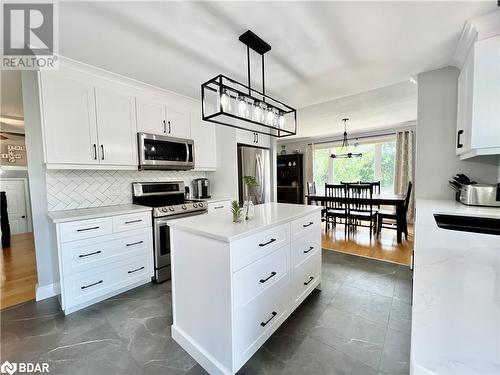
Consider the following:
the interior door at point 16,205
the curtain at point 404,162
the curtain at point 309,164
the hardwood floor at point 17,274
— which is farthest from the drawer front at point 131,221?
the curtain at point 404,162

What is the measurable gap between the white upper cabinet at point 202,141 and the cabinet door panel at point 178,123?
0.30 feet

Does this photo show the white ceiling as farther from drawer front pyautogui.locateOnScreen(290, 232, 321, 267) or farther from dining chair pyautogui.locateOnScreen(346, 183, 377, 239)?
dining chair pyautogui.locateOnScreen(346, 183, 377, 239)

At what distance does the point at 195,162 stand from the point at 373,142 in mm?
4676

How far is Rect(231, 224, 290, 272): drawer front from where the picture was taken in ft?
4.09

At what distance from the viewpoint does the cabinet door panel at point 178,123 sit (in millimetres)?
2998

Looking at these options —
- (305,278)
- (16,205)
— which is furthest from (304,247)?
(16,205)

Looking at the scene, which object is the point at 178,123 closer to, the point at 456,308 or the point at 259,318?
the point at 259,318

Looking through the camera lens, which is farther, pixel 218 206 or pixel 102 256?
pixel 218 206

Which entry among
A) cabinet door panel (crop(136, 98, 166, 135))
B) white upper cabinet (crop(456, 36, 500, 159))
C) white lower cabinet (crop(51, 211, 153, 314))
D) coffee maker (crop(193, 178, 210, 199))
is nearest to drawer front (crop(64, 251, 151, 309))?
white lower cabinet (crop(51, 211, 153, 314))

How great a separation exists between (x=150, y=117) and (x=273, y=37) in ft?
5.95

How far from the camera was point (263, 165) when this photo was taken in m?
4.01

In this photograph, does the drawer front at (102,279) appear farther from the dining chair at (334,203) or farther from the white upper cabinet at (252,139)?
the dining chair at (334,203)

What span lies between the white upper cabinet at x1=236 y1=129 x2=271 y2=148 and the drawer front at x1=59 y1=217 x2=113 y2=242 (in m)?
2.16

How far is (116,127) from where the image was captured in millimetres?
2500
